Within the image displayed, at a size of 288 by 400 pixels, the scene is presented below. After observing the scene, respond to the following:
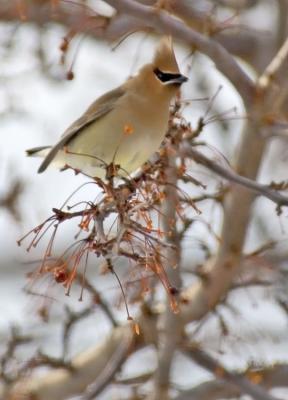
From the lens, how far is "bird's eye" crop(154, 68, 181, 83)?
4918 millimetres

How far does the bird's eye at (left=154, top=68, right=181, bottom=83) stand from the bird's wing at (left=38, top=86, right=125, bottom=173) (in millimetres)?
250

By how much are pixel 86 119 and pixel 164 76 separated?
402 mm

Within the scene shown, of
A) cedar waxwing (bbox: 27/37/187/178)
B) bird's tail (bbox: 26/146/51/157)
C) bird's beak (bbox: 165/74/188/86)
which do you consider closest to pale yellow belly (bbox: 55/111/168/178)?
cedar waxwing (bbox: 27/37/187/178)

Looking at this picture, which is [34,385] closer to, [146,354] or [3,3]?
[146,354]

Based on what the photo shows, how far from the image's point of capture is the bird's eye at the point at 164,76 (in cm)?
492

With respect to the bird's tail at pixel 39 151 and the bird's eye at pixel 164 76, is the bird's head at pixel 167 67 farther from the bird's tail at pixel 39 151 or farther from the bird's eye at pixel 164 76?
the bird's tail at pixel 39 151

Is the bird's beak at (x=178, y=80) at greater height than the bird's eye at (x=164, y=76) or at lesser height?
lesser

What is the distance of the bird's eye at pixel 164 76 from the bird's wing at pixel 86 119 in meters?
0.25

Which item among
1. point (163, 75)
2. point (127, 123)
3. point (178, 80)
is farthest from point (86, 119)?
point (178, 80)

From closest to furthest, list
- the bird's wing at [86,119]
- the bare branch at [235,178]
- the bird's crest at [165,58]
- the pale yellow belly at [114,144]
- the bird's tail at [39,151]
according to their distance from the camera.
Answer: the bare branch at [235,178], the pale yellow belly at [114,144], the bird's crest at [165,58], the bird's wing at [86,119], the bird's tail at [39,151]

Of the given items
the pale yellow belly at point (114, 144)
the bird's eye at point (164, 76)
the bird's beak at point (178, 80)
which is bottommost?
the pale yellow belly at point (114, 144)

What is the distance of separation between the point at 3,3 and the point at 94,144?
4.94 feet

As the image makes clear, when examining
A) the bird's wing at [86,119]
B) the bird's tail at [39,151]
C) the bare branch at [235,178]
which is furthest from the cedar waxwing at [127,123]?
the bare branch at [235,178]

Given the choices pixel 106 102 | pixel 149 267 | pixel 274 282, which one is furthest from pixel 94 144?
pixel 149 267
